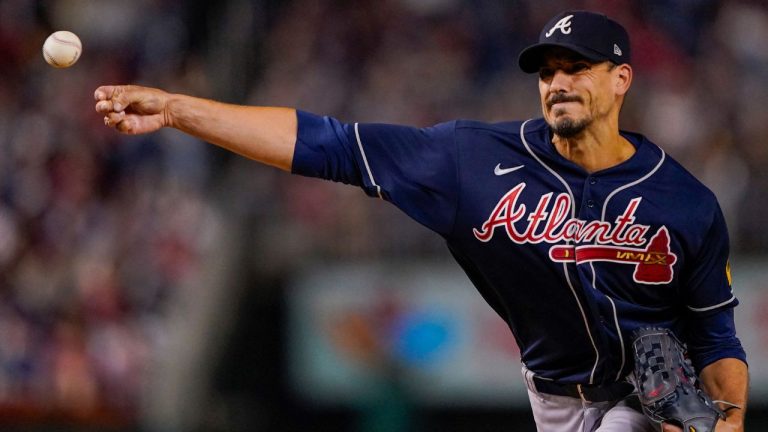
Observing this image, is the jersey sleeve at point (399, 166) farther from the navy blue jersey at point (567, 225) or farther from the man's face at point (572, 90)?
the man's face at point (572, 90)

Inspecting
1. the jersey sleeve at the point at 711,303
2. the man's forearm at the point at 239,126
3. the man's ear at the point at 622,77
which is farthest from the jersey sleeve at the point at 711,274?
the man's forearm at the point at 239,126

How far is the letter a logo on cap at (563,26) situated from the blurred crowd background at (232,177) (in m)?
4.31

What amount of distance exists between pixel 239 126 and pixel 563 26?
47.2 inches

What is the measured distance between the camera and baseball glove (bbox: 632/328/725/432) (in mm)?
4012

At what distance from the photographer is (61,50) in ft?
14.1

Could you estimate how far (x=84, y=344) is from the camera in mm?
9273

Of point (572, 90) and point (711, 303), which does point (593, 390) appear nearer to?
point (711, 303)

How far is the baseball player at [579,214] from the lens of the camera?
4234 mm

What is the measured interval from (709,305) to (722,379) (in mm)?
270

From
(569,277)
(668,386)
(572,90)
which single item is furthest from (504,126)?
(668,386)

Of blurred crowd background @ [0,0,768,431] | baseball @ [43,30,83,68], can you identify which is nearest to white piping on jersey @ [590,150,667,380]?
baseball @ [43,30,83,68]

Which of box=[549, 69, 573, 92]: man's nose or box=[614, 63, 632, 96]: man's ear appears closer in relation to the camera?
box=[549, 69, 573, 92]: man's nose

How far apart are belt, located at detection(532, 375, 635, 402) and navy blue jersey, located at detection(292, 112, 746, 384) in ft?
0.10

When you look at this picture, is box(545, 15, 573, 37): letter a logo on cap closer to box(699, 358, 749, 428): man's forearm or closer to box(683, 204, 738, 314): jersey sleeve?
box(683, 204, 738, 314): jersey sleeve
